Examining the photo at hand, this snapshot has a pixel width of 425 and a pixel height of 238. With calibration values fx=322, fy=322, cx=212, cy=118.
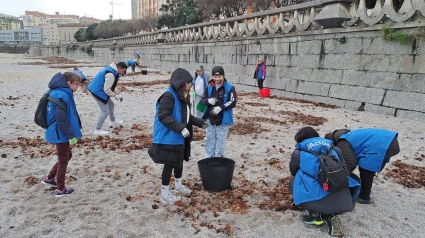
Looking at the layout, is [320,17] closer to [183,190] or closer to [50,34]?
[183,190]

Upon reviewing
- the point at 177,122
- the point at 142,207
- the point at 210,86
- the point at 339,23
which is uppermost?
the point at 339,23

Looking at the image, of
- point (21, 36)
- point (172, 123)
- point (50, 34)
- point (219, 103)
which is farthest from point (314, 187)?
point (21, 36)

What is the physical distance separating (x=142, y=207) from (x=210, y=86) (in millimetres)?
2452

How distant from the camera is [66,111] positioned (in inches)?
172

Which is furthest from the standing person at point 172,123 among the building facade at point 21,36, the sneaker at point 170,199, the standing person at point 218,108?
the building facade at point 21,36

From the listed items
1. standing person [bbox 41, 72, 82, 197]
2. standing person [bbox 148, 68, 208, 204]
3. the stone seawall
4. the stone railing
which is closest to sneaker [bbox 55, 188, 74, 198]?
standing person [bbox 41, 72, 82, 197]

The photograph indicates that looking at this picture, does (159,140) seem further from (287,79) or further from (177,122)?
(287,79)

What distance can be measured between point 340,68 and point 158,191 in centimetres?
938

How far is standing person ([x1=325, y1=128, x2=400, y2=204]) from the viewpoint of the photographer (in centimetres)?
403

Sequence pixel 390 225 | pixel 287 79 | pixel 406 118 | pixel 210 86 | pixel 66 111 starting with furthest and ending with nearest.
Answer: pixel 287 79, pixel 406 118, pixel 210 86, pixel 66 111, pixel 390 225

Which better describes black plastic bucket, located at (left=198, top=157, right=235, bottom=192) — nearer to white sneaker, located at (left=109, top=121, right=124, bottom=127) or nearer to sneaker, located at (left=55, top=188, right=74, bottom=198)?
sneaker, located at (left=55, top=188, right=74, bottom=198)

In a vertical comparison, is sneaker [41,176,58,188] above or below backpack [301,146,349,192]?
below

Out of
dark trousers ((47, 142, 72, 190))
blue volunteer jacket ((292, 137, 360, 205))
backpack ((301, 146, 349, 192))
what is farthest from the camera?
dark trousers ((47, 142, 72, 190))

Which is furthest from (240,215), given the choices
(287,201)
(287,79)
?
(287,79)
